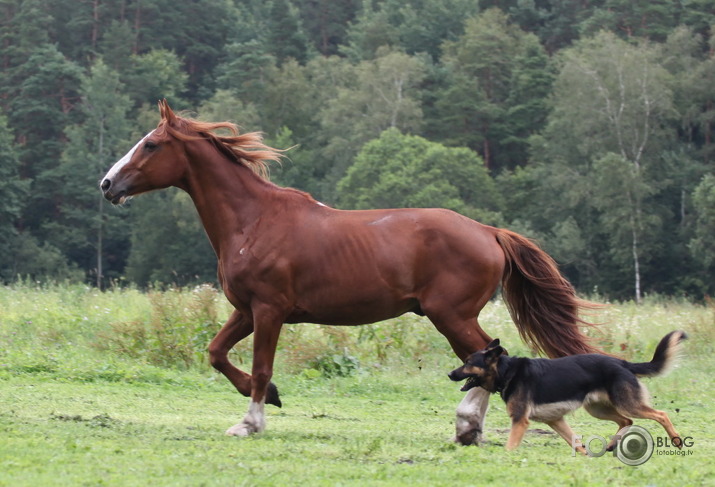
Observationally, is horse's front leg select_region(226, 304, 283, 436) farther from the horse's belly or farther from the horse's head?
the horse's head

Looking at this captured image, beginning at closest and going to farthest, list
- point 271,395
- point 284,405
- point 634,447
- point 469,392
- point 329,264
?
point 634,447 < point 469,392 < point 329,264 < point 271,395 < point 284,405

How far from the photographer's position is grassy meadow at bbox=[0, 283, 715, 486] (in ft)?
27.3

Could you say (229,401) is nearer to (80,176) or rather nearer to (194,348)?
(194,348)

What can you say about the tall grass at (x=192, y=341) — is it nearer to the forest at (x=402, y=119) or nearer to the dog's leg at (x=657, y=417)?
the dog's leg at (x=657, y=417)

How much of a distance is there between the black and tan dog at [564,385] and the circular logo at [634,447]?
0.47ft

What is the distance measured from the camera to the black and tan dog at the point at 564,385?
378 inches

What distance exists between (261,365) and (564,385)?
2.64 m

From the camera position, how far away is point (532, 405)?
31.7 feet

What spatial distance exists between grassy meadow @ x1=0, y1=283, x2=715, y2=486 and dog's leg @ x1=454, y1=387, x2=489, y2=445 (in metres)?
0.16

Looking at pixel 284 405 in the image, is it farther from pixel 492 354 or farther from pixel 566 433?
pixel 566 433

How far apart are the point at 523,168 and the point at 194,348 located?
7060 cm

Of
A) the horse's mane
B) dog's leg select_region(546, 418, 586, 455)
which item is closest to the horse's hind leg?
dog's leg select_region(546, 418, 586, 455)

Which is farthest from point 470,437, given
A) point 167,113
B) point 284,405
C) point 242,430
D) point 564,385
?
point 167,113

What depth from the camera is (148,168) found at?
35.9ft
